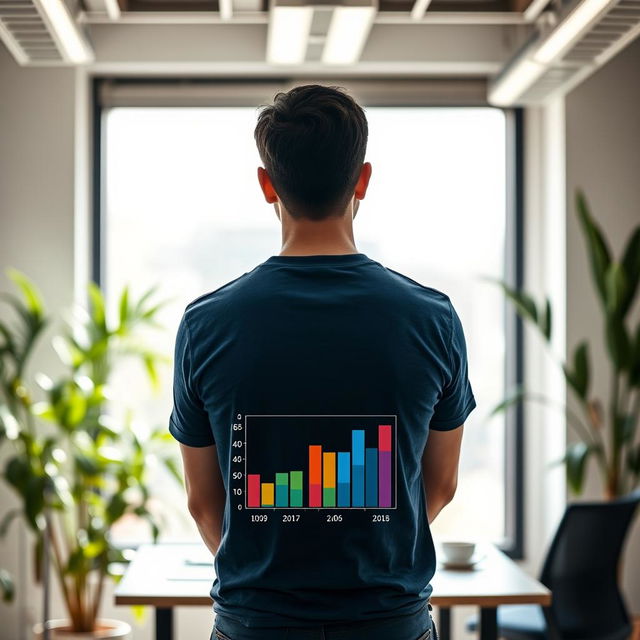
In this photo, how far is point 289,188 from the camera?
1363 mm

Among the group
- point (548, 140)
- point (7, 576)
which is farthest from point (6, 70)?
point (548, 140)

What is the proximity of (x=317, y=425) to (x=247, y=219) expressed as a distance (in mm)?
3483

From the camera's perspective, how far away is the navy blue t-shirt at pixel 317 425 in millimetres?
1283

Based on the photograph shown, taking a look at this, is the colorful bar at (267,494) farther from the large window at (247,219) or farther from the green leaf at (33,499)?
the large window at (247,219)

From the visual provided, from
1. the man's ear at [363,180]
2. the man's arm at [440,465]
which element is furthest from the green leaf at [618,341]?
the man's ear at [363,180]

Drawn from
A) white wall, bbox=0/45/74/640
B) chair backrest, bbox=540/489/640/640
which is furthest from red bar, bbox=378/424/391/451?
white wall, bbox=0/45/74/640

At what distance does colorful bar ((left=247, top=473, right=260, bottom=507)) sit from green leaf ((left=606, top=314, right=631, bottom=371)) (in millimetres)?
2915

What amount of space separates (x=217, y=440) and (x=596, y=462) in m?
3.42

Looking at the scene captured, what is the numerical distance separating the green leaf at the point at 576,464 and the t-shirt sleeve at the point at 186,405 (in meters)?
2.83

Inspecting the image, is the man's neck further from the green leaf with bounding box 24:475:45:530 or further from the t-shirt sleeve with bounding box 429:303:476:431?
the green leaf with bounding box 24:475:45:530

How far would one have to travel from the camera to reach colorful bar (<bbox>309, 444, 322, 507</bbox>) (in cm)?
129

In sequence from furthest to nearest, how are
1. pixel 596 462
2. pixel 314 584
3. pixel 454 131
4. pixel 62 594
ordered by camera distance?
1. pixel 454 131
2. pixel 596 462
3. pixel 62 594
4. pixel 314 584

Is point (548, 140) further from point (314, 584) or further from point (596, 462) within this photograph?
point (314, 584)

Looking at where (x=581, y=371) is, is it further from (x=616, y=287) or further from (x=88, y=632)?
(x=88, y=632)
